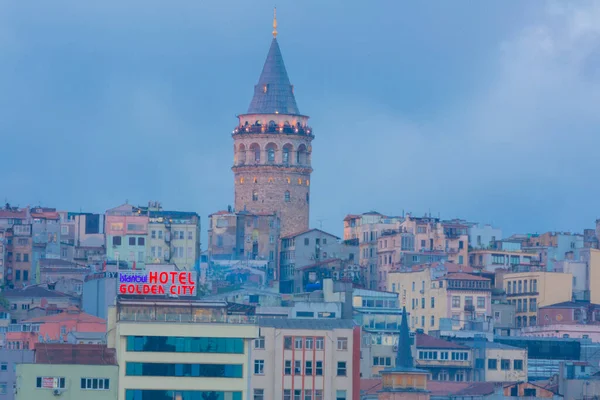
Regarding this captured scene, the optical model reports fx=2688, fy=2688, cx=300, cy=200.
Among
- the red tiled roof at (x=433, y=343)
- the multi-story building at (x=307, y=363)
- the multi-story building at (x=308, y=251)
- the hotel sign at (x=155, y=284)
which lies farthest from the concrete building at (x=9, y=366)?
the multi-story building at (x=308, y=251)

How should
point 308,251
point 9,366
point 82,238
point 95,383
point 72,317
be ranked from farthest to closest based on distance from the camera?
point 82,238
point 308,251
point 72,317
point 9,366
point 95,383

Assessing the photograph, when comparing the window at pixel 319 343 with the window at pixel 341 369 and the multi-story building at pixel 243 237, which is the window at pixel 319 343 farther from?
the multi-story building at pixel 243 237

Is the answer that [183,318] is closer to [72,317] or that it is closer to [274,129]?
[72,317]

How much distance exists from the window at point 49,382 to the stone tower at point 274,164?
101215 mm

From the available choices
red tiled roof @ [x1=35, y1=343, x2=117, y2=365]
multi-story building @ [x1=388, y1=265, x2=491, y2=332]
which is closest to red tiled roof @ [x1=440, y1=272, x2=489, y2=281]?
multi-story building @ [x1=388, y1=265, x2=491, y2=332]

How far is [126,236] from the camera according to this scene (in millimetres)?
183875

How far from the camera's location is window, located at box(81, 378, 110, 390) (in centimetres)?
9419

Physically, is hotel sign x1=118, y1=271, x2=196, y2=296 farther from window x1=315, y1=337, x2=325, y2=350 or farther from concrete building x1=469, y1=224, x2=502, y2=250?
concrete building x1=469, y1=224, x2=502, y2=250

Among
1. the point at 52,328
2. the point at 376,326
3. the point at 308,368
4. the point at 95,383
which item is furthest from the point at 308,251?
the point at 95,383

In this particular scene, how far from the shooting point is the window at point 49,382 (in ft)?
308

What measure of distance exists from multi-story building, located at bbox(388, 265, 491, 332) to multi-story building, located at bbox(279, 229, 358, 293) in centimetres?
1326

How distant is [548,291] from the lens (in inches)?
6865

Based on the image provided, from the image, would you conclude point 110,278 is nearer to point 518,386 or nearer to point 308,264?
point 518,386

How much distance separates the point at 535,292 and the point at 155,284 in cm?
7606
